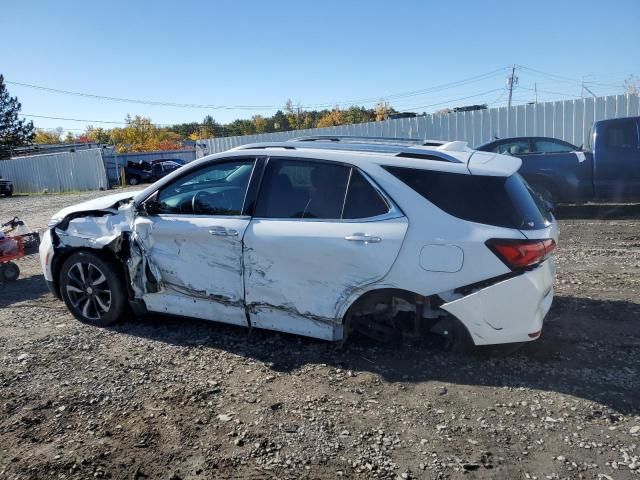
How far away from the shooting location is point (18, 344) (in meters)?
4.44

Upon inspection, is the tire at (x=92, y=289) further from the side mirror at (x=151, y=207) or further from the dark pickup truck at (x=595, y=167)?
the dark pickup truck at (x=595, y=167)

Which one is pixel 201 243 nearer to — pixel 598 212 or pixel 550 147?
pixel 550 147

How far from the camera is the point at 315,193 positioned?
391 cm

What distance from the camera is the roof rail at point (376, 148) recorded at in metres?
3.76

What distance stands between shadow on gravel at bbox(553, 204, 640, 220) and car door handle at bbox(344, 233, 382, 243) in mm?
7269

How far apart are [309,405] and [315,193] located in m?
1.57

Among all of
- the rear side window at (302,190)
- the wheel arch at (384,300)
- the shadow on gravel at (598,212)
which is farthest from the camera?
the shadow on gravel at (598,212)

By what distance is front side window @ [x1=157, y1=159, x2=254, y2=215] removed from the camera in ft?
13.7

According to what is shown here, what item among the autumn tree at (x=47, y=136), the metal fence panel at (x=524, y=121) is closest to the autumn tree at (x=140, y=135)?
the autumn tree at (x=47, y=136)

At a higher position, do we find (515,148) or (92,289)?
(515,148)

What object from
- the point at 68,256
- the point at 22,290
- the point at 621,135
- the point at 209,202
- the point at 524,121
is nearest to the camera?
the point at 209,202

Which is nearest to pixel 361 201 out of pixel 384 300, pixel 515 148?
pixel 384 300

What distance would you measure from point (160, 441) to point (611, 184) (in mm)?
9381

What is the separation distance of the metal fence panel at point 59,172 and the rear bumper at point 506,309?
1076 inches
